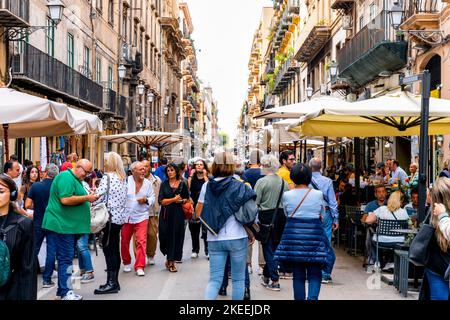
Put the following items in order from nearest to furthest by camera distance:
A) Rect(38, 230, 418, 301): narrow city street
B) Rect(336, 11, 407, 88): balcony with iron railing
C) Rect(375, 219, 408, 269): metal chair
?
Rect(38, 230, 418, 301): narrow city street → Rect(375, 219, 408, 269): metal chair → Rect(336, 11, 407, 88): balcony with iron railing

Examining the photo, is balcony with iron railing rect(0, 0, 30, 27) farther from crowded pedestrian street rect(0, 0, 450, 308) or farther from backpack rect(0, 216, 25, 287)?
backpack rect(0, 216, 25, 287)

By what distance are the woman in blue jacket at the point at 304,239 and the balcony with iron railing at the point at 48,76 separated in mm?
13462

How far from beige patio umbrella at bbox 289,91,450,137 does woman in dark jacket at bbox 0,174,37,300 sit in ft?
17.8

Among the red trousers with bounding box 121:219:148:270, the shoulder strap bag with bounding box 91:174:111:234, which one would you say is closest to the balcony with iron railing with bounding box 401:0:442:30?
the red trousers with bounding box 121:219:148:270

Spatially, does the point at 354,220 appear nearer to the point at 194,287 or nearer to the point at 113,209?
the point at 194,287

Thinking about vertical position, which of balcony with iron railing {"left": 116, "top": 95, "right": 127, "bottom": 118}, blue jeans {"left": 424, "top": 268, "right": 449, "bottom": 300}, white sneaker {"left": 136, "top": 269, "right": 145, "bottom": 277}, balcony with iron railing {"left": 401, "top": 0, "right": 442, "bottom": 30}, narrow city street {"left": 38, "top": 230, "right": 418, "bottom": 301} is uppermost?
balcony with iron railing {"left": 401, "top": 0, "right": 442, "bottom": 30}

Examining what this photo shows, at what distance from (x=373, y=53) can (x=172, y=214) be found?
13952 millimetres

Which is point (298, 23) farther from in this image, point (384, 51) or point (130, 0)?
point (384, 51)

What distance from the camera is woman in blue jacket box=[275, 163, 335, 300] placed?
6.73 meters

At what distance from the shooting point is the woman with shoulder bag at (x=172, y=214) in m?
10.6

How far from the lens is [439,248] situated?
5.46 meters

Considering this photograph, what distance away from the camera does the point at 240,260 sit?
6.74 m

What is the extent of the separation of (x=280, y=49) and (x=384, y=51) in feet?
125
